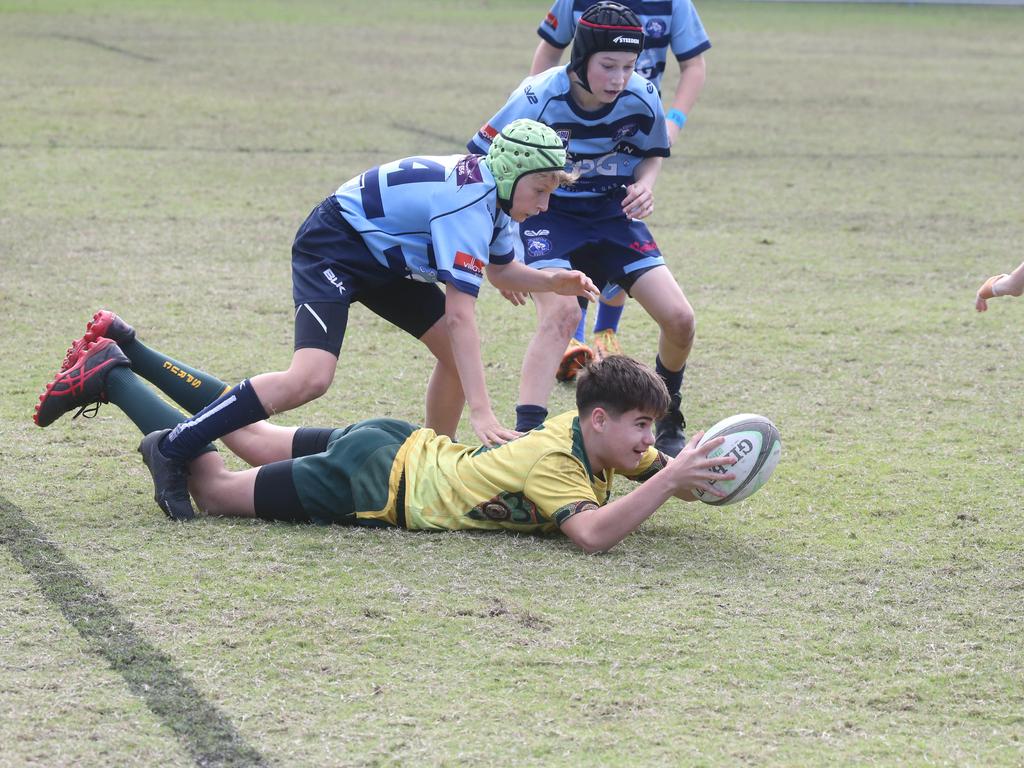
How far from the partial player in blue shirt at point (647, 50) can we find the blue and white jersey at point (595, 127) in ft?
2.73

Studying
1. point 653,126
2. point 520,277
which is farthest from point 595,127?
point 520,277

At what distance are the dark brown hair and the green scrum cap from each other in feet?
2.06

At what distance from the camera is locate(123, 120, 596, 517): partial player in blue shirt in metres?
4.32

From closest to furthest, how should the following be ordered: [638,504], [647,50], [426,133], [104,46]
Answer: [638,504], [647,50], [426,133], [104,46]

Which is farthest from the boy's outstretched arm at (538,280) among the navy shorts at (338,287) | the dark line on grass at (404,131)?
the dark line on grass at (404,131)

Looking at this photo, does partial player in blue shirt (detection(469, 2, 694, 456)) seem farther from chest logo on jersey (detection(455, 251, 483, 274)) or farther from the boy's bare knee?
chest logo on jersey (detection(455, 251, 483, 274))

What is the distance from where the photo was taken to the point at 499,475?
13.8ft

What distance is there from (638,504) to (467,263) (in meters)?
0.90

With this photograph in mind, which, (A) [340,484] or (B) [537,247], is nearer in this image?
(A) [340,484]

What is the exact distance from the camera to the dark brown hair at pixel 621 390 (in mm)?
4137

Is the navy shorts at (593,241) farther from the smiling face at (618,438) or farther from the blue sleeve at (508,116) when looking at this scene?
the smiling face at (618,438)

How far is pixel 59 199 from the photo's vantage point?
936cm

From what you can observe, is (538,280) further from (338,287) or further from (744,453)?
(744,453)

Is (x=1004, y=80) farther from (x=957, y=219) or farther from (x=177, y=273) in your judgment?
(x=177, y=273)
